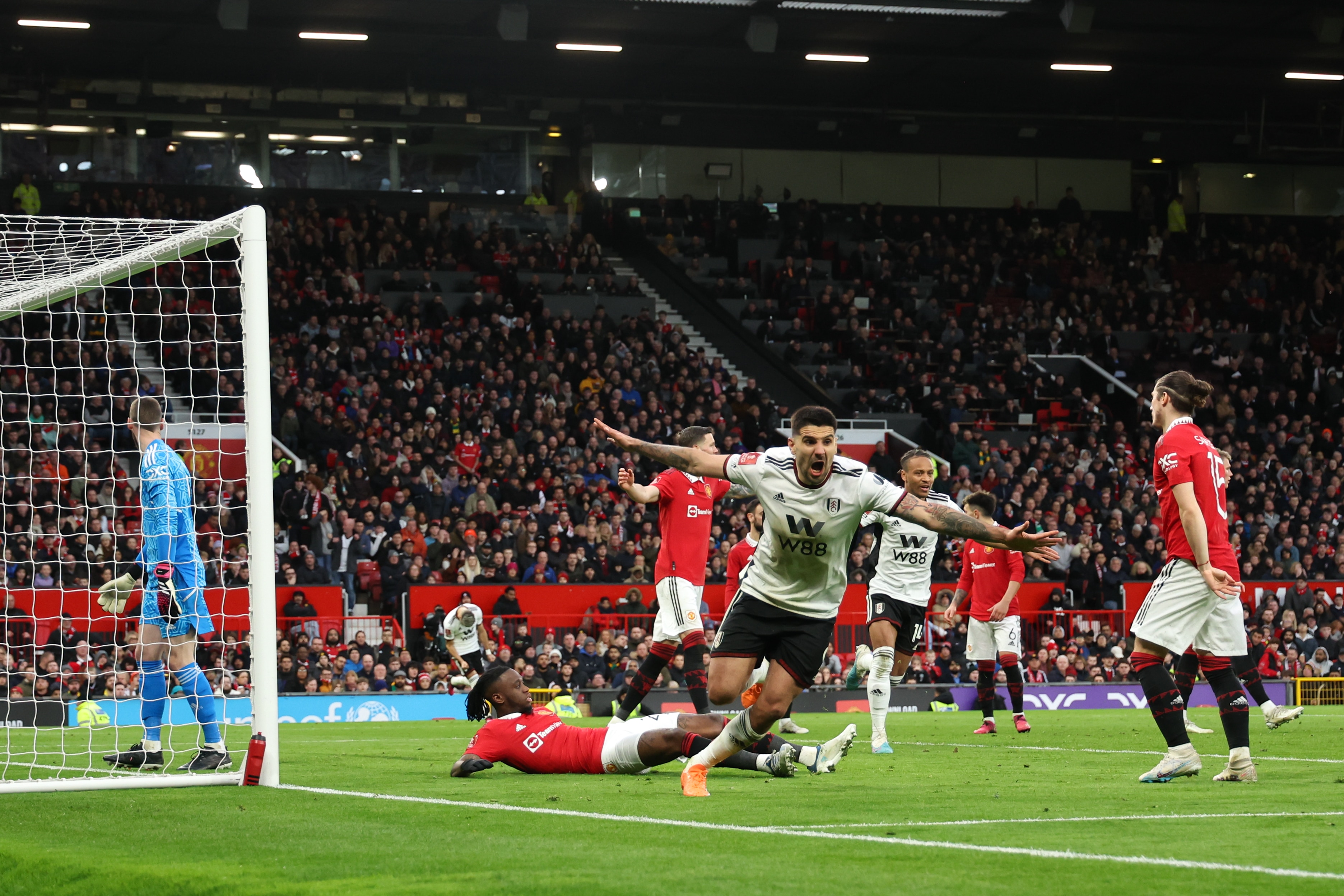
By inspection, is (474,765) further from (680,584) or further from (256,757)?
(680,584)

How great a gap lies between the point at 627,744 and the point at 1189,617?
3521 millimetres

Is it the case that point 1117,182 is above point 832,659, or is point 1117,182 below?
above

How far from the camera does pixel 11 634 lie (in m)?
21.0

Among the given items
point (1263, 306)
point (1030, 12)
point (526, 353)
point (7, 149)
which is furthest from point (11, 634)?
point (1263, 306)

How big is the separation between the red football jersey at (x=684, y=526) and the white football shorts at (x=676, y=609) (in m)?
0.06

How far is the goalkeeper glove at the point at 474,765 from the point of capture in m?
10.1

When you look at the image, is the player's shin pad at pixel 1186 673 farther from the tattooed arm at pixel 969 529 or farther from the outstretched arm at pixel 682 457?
the outstretched arm at pixel 682 457

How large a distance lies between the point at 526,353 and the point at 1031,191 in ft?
67.5

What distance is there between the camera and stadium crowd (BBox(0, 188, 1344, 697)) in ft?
79.5

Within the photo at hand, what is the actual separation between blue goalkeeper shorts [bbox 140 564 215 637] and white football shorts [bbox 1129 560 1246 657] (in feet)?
19.4

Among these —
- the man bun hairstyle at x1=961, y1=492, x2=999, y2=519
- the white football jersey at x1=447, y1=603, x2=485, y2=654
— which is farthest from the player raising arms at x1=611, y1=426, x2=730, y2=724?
the man bun hairstyle at x1=961, y1=492, x2=999, y2=519

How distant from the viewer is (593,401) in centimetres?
3184

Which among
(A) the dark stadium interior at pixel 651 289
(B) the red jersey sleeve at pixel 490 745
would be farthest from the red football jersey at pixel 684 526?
(A) the dark stadium interior at pixel 651 289

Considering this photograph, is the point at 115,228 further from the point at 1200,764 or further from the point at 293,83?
the point at 293,83
